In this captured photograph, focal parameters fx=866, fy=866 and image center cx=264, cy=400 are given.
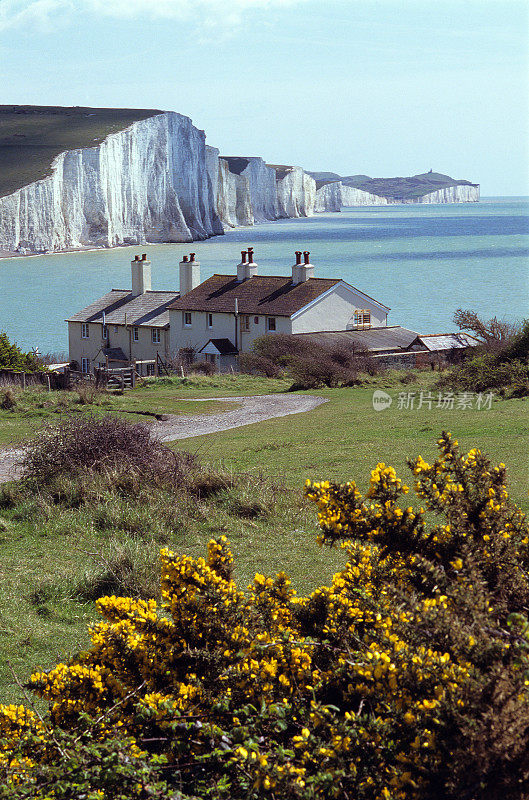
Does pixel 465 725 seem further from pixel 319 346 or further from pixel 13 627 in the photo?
pixel 319 346

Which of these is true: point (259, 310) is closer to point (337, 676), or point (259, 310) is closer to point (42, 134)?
point (337, 676)

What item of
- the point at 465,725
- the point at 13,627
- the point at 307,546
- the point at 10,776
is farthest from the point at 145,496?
the point at 465,725

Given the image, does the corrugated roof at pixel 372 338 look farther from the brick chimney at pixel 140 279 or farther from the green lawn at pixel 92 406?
the brick chimney at pixel 140 279

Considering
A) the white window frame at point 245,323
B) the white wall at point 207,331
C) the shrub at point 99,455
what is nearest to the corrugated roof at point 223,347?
the white wall at point 207,331

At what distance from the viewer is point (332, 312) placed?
4803 centimetres

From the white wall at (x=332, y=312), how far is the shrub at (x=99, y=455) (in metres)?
32.5

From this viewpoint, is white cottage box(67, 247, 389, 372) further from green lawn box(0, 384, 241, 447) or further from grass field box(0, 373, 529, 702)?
grass field box(0, 373, 529, 702)

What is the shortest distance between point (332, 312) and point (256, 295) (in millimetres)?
4734

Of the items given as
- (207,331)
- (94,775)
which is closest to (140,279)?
(207,331)

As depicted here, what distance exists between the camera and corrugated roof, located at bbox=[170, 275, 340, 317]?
4755 centimetres

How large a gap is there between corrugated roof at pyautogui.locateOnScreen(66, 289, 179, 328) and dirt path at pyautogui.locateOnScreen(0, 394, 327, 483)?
21267mm

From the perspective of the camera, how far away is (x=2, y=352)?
123 ft

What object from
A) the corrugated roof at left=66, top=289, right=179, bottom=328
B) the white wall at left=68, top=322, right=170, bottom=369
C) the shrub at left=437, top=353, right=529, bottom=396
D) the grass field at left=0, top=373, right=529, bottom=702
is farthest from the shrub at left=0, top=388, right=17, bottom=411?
the corrugated roof at left=66, top=289, right=179, bottom=328

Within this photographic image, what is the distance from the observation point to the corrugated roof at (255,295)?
1872 inches
